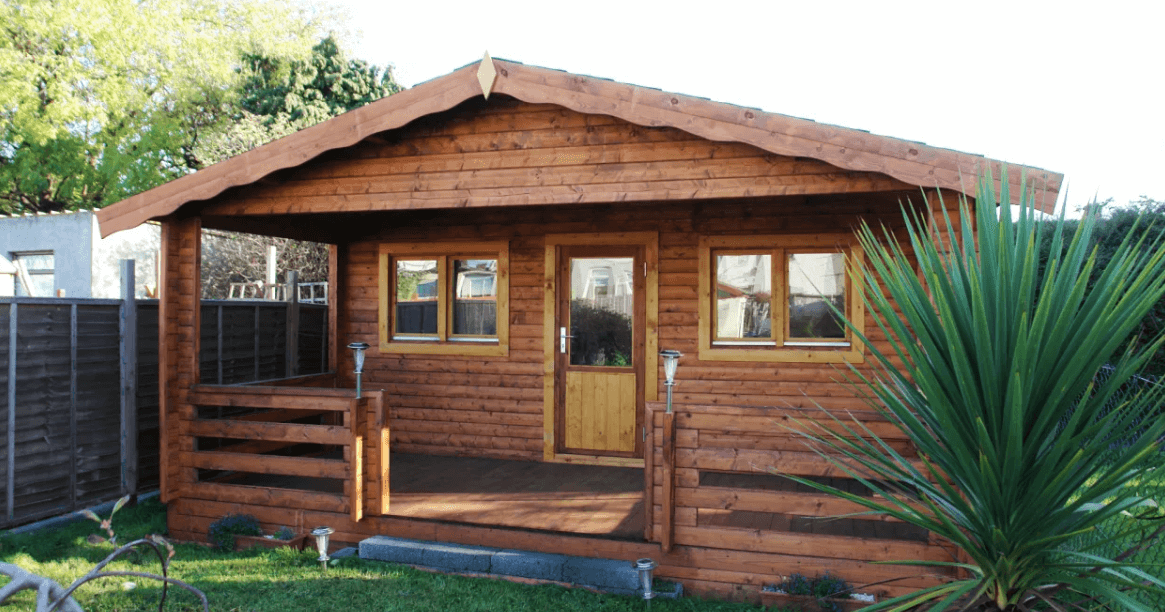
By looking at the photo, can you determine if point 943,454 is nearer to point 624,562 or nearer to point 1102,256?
point 624,562

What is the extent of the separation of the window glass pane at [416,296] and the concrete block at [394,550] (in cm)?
294

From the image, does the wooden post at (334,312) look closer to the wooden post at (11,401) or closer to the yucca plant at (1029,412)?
the wooden post at (11,401)

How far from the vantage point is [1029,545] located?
6.56 ft

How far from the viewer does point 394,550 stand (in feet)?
16.5

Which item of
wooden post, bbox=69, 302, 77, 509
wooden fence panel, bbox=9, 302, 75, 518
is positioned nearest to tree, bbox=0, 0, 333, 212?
wooden post, bbox=69, 302, 77, 509

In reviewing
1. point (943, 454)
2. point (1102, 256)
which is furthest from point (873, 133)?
point (1102, 256)

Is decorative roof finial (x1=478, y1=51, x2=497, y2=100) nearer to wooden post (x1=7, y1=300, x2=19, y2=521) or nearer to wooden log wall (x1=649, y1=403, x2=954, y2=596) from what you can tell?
Result: wooden log wall (x1=649, y1=403, x2=954, y2=596)

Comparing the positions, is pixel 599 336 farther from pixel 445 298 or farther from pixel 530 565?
pixel 530 565

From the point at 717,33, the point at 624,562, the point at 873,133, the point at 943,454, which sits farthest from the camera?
the point at 717,33

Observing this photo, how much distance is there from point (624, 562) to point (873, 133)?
2.84 meters

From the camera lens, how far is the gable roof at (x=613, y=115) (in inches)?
165

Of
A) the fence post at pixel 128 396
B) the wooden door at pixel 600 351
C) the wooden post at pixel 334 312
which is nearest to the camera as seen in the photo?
the fence post at pixel 128 396

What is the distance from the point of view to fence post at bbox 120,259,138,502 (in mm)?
6250

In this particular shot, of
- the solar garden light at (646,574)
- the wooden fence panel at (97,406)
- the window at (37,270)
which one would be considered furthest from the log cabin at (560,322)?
the window at (37,270)
